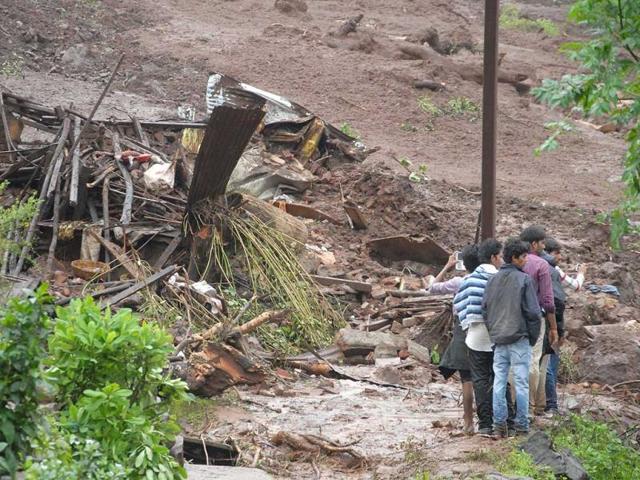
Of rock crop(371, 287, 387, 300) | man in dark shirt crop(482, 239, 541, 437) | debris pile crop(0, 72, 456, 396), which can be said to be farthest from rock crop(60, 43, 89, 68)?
man in dark shirt crop(482, 239, 541, 437)

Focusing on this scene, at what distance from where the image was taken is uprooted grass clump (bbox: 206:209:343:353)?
13695 mm

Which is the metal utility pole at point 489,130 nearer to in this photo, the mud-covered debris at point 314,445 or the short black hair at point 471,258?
the short black hair at point 471,258

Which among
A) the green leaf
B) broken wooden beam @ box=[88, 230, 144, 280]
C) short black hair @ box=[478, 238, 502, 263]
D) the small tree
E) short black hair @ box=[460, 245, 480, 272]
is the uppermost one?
the small tree

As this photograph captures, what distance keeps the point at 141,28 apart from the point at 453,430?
813 inches

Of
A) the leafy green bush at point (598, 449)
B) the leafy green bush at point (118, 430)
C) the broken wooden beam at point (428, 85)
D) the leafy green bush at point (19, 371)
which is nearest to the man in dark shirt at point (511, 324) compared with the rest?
the leafy green bush at point (598, 449)

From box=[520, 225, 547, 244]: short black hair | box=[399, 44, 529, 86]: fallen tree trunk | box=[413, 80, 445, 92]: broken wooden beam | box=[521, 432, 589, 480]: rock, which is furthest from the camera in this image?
box=[399, 44, 529, 86]: fallen tree trunk

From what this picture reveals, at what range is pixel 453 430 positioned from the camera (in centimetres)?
1009

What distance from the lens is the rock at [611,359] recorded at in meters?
12.3

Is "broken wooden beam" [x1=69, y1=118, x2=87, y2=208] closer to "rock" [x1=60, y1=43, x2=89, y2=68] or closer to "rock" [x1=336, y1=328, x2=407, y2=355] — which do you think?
"rock" [x1=336, y1=328, x2=407, y2=355]

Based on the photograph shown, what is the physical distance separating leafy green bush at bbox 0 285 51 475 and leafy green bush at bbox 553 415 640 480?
4.71 m

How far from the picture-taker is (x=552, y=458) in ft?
27.5

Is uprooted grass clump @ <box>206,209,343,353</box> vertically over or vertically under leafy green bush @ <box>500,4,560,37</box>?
over

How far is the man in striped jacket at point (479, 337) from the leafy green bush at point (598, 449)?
60 cm

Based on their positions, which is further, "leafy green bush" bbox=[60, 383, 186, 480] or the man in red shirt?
the man in red shirt
